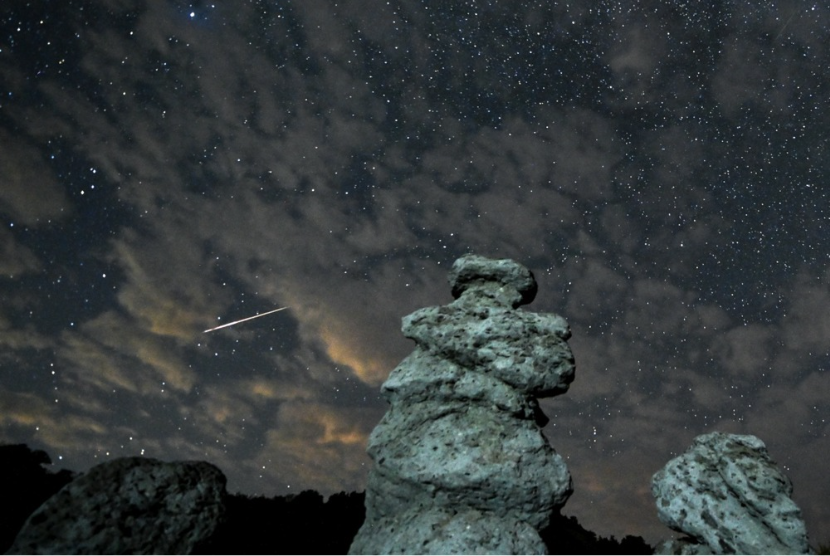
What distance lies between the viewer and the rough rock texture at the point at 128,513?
6945 mm

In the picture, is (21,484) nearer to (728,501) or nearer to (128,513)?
(128,513)

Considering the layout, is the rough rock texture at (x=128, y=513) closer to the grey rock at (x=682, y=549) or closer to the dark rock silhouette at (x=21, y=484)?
the dark rock silhouette at (x=21, y=484)

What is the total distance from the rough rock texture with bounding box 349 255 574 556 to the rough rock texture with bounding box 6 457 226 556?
282cm

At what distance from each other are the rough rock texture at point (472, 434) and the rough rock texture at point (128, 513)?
9.25ft

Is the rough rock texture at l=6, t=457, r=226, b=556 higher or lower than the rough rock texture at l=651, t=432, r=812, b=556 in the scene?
lower

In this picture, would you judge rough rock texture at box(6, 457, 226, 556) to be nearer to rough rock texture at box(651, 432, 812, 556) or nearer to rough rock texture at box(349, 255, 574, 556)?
rough rock texture at box(349, 255, 574, 556)

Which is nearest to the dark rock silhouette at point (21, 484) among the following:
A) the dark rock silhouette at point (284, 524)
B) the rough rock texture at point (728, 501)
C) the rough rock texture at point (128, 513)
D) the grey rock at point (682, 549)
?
the dark rock silhouette at point (284, 524)

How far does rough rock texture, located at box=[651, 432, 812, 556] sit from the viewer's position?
8.42 metres

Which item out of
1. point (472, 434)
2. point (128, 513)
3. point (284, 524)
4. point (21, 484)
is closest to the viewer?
point (128, 513)

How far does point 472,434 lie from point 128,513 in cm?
571

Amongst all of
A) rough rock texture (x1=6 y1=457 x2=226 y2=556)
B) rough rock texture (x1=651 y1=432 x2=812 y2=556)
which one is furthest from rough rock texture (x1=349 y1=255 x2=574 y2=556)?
rough rock texture (x1=6 y1=457 x2=226 y2=556)

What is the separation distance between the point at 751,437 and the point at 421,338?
681 cm

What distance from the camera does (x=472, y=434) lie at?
9.23 meters

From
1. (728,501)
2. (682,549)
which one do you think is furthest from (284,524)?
(728,501)
